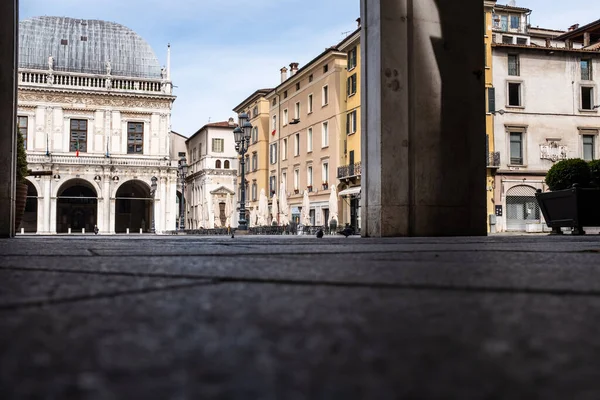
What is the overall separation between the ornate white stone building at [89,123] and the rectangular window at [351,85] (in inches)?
559

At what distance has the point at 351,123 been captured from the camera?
33031 millimetres

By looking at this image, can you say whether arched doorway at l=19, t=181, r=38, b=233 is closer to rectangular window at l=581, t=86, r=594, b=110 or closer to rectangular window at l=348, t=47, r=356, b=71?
rectangular window at l=348, t=47, r=356, b=71

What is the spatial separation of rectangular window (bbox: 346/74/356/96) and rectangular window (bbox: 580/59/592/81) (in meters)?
12.6

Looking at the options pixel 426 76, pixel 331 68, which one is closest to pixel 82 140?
pixel 331 68

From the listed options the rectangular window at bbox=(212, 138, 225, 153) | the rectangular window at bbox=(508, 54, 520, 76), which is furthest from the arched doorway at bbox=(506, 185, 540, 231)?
the rectangular window at bbox=(212, 138, 225, 153)

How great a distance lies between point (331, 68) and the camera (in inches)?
1356

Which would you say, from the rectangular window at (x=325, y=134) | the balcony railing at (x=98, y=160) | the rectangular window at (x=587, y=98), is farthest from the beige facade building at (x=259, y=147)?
the rectangular window at (x=587, y=98)

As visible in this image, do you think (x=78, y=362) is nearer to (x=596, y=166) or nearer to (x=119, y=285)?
(x=119, y=285)

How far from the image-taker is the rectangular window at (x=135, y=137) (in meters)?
42.3

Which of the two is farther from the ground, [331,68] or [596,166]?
[331,68]

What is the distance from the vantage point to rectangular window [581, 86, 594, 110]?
33656mm

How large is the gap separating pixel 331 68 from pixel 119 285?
3409cm

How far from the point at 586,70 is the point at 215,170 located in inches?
1247

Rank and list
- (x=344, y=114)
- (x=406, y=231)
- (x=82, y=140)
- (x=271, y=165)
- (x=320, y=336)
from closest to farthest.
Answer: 1. (x=320, y=336)
2. (x=406, y=231)
3. (x=344, y=114)
4. (x=82, y=140)
5. (x=271, y=165)
